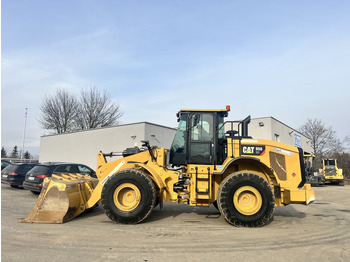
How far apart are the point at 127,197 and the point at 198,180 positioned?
1.81m

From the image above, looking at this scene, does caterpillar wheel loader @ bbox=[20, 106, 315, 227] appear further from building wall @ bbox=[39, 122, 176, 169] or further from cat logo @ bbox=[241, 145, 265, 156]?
building wall @ bbox=[39, 122, 176, 169]

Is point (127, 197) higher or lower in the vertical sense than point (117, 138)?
lower

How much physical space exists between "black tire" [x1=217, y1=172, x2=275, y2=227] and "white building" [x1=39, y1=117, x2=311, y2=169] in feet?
48.1

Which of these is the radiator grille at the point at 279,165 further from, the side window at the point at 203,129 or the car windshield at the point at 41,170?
the car windshield at the point at 41,170

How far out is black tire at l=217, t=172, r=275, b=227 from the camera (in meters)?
6.32

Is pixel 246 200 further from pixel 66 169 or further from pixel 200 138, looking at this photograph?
pixel 66 169

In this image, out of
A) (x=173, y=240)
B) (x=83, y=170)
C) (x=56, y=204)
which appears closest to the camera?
(x=173, y=240)

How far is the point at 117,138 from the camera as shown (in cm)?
2272

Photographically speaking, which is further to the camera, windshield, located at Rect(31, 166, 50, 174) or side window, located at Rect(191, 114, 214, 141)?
windshield, located at Rect(31, 166, 50, 174)

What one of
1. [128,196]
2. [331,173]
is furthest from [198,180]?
[331,173]

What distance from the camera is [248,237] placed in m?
5.51

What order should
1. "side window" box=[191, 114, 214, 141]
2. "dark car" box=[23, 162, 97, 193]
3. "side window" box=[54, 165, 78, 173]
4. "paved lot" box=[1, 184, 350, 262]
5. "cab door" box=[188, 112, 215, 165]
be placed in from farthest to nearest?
1. "side window" box=[54, 165, 78, 173]
2. "dark car" box=[23, 162, 97, 193]
3. "side window" box=[191, 114, 214, 141]
4. "cab door" box=[188, 112, 215, 165]
5. "paved lot" box=[1, 184, 350, 262]

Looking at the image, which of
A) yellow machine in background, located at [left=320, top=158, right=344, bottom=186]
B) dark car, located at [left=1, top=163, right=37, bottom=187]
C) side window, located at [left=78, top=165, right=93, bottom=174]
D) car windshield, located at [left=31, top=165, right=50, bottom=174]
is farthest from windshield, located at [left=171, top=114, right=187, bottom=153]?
yellow machine in background, located at [left=320, top=158, right=344, bottom=186]

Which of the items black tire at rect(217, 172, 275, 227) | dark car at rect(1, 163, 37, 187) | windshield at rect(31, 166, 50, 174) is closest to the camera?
black tire at rect(217, 172, 275, 227)
